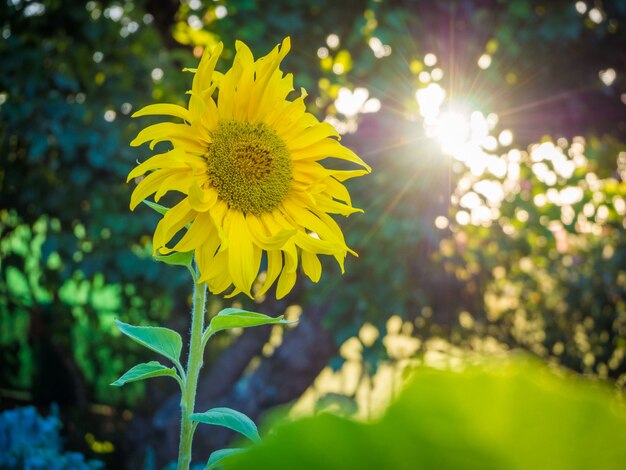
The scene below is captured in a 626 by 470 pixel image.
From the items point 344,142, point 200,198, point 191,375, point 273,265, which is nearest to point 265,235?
point 273,265

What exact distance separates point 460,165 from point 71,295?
2.52 metres

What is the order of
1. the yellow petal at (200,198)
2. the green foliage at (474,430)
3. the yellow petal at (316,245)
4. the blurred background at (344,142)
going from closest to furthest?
the green foliage at (474,430)
the yellow petal at (200,198)
the yellow petal at (316,245)
the blurred background at (344,142)

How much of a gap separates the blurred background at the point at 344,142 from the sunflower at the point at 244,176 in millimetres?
1328

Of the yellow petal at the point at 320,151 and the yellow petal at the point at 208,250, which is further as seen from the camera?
the yellow petal at the point at 320,151

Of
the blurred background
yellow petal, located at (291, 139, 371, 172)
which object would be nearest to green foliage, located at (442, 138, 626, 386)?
the blurred background

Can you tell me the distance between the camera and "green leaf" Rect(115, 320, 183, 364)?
3.48 feet

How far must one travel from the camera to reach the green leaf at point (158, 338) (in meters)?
1.06

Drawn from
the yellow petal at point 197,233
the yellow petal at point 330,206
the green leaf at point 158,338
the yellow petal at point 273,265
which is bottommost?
the green leaf at point 158,338

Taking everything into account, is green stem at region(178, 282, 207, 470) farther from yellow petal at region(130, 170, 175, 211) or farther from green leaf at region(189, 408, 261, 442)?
yellow petal at region(130, 170, 175, 211)

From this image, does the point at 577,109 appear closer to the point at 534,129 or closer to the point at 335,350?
the point at 534,129

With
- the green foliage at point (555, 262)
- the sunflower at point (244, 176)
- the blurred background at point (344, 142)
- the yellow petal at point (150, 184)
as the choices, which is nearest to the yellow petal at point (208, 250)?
the sunflower at point (244, 176)

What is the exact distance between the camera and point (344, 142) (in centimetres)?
300

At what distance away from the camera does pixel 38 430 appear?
235cm

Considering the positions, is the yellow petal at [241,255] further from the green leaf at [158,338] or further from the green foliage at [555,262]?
the green foliage at [555,262]
